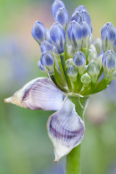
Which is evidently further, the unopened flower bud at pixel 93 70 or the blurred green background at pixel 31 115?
the blurred green background at pixel 31 115

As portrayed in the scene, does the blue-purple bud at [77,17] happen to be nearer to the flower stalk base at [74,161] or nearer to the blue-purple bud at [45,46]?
the blue-purple bud at [45,46]

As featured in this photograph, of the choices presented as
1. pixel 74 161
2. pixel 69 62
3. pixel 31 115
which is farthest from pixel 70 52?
pixel 31 115

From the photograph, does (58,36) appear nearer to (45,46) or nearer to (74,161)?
(45,46)

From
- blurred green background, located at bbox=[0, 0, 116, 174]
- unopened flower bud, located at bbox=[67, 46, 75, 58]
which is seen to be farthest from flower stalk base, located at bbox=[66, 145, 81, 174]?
blurred green background, located at bbox=[0, 0, 116, 174]

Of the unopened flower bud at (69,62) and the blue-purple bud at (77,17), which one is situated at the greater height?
the blue-purple bud at (77,17)

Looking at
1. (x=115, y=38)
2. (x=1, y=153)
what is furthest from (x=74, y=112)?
(x=1, y=153)

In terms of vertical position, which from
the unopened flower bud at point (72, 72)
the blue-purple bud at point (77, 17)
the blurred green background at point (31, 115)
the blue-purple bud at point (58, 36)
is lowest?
the blurred green background at point (31, 115)

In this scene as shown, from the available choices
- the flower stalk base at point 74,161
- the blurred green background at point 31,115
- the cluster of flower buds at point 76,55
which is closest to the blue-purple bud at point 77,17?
the cluster of flower buds at point 76,55

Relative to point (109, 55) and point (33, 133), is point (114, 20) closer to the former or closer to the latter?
point (33, 133)
